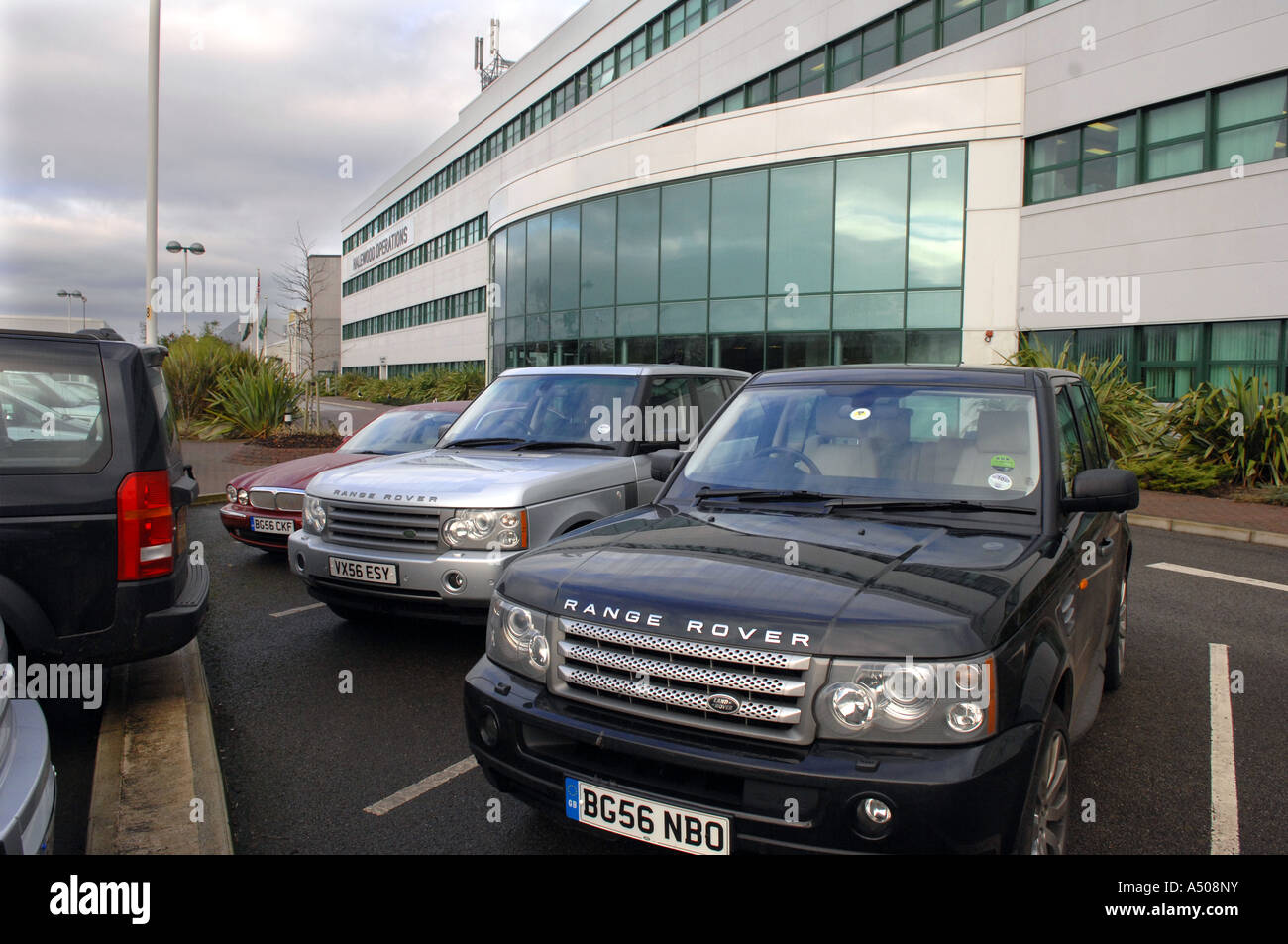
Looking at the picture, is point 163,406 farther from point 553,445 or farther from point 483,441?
point 553,445

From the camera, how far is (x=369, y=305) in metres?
69.0

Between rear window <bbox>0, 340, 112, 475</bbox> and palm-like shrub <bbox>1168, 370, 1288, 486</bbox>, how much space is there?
1523 cm

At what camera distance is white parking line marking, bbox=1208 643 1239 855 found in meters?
3.26

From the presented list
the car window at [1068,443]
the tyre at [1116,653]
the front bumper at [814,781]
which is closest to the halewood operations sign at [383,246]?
the tyre at [1116,653]

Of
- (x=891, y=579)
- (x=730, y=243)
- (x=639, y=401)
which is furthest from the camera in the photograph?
(x=730, y=243)

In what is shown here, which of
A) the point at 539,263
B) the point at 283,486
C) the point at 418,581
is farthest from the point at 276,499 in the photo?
the point at 539,263

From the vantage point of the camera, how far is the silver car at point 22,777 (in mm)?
2141

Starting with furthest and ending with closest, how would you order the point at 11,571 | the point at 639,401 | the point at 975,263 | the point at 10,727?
the point at 975,263 < the point at 639,401 < the point at 11,571 < the point at 10,727

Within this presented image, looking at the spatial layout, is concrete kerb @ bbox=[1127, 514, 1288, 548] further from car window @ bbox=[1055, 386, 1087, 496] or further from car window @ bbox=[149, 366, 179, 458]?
car window @ bbox=[149, 366, 179, 458]

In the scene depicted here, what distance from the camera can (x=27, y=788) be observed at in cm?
225

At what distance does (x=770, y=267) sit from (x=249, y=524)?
1780 centimetres
